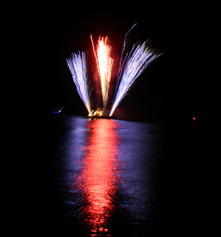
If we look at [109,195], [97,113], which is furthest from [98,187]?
[97,113]

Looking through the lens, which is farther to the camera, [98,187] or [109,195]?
[98,187]

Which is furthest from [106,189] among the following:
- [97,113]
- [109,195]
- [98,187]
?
[97,113]

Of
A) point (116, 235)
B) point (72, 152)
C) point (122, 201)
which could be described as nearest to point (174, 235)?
point (116, 235)

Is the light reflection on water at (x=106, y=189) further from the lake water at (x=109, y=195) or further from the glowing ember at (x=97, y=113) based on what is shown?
the glowing ember at (x=97, y=113)

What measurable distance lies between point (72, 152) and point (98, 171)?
2464 millimetres

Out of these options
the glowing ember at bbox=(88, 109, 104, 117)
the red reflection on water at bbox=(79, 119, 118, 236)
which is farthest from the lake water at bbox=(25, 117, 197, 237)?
the glowing ember at bbox=(88, 109, 104, 117)

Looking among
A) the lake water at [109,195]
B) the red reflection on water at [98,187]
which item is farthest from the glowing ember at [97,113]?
the lake water at [109,195]

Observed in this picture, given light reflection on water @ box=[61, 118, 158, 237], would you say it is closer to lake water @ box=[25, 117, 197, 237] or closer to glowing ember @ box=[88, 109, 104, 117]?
lake water @ box=[25, 117, 197, 237]

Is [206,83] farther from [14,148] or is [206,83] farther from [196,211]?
Result: [196,211]

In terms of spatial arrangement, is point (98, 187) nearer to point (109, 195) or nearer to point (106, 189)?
point (106, 189)

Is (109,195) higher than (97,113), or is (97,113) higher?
(97,113)

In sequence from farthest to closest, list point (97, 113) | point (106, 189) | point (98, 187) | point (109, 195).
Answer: point (97, 113) < point (98, 187) < point (106, 189) < point (109, 195)

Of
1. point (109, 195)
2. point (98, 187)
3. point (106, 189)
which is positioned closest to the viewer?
point (109, 195)

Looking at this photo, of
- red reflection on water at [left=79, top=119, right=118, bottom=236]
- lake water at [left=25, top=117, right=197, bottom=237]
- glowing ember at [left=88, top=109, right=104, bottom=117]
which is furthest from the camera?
glowing ember at [left=88, top=109, right=104, bottom=117]
